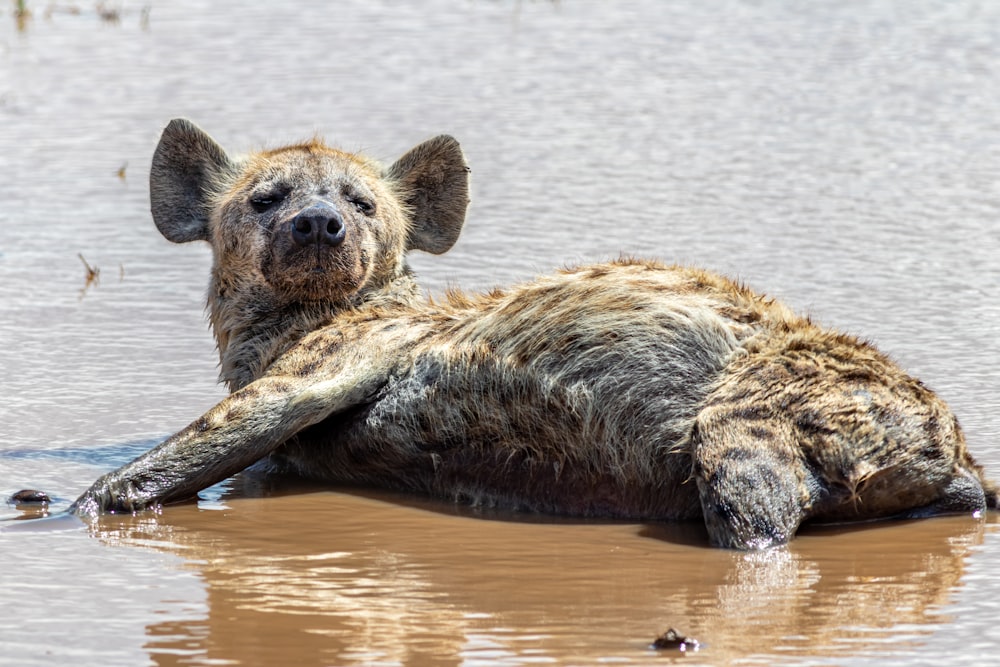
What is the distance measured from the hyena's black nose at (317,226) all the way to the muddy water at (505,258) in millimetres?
742

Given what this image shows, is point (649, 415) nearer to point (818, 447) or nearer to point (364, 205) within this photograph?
point (818, 447)

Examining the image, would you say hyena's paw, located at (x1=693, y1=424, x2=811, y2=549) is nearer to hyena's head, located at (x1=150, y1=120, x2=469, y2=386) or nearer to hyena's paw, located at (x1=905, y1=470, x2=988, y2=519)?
hyena's paw, located at (x1=905, y1=470, x2=988, y2=519)

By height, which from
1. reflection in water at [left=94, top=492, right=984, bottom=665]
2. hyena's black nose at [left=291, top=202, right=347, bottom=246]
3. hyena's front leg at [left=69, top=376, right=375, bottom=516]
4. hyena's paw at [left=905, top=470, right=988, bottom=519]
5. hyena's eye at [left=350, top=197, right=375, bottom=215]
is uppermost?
hyena's eye at [left=350, top=197, right=375, bottom=215]

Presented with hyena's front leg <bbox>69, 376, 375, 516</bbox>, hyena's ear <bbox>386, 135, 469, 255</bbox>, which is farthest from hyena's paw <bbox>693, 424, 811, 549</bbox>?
hyena's ear <bbox>386, 135, 469, 255</bbox>

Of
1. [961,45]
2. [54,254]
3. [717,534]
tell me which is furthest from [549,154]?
[717,534]

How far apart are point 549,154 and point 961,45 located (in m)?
3.38

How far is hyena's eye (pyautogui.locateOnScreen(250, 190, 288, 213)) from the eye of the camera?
5691 millimetres

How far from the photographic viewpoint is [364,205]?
228 inches

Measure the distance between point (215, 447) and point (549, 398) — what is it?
3.04 feet

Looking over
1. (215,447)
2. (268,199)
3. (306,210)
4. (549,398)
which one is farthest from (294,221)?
(549,398)

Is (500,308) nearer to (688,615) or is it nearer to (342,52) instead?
(688,615)

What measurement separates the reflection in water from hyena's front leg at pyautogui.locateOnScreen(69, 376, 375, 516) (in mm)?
89

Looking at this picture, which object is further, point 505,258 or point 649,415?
point 505,258

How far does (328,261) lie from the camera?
18.0ft
